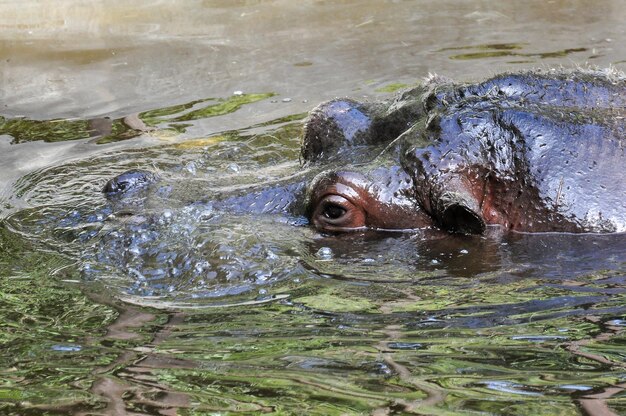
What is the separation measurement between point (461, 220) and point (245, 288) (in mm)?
1221

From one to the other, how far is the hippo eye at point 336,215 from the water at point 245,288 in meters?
0.08

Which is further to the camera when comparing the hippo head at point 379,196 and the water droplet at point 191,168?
the water droplet at point 191,168

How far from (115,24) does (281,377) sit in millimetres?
8138

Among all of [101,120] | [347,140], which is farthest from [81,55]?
[347,140]

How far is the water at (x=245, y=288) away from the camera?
304 cm

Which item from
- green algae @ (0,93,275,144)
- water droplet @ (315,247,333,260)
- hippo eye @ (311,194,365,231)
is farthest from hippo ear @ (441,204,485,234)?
green algae @ (0,93,275,144)

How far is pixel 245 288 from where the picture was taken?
4.16m

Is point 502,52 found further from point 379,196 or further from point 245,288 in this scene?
point 245,288

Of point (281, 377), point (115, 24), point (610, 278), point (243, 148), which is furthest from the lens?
point (115, 24)

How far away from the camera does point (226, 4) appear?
11289 mm

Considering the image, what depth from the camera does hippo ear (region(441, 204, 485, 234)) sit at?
183 inches

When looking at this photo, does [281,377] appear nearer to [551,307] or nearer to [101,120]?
[551,307]

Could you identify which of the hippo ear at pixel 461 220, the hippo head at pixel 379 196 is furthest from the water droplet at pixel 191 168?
the hippo ear at pixel 461 220

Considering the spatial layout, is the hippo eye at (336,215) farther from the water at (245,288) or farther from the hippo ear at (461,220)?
the hippo ear at (461,220)
